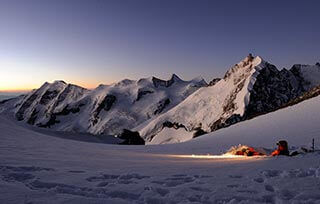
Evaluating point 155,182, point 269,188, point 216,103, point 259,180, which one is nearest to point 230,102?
point 216,103

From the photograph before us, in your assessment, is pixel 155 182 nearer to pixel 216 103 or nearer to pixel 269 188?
pixel 269 188

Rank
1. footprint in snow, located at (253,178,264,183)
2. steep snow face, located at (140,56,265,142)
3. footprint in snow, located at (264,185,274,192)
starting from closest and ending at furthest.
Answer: footprint in snow, located at (264,185,274,192) < footprint in snow, located at (253,178,264,183) < steep snow face, located at (140,56,265,142)

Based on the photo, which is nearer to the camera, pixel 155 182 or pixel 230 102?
pixel 155 182

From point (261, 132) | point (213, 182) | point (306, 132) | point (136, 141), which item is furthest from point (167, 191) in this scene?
point (136, 141)

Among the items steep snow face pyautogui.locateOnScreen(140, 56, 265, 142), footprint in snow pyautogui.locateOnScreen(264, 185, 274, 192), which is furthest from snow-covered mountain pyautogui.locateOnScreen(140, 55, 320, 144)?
footprint in snow pyautogui.locateOnScreen(264, 185, 274, 192)

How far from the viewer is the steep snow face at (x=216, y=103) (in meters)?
154

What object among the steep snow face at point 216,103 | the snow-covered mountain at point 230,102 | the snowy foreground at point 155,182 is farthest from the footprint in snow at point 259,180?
the steep snow face at point 216,103

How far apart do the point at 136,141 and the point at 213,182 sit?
55.2m

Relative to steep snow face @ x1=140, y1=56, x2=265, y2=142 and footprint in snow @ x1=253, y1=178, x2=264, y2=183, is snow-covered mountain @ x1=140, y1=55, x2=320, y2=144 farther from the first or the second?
footprint in snow @ x1=253, y1=178, x2=264, y2=183

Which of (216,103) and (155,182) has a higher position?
(216,103)

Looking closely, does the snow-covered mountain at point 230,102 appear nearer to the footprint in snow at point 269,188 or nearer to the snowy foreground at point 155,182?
the snowy foreground at point 155,182

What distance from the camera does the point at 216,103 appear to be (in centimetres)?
17062

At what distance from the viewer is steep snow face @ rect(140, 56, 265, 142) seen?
505ft

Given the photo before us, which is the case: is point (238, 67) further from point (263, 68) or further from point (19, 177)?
point (19, 177)
